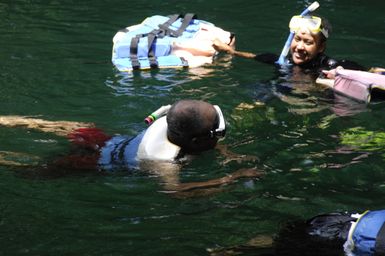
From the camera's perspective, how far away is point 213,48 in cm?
740

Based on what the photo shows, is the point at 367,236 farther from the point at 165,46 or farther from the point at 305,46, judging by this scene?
the point at 165,46

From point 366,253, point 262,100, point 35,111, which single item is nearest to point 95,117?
point 35,111

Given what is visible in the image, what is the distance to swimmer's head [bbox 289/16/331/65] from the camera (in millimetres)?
6582

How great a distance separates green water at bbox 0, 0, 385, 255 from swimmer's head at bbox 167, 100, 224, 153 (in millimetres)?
273

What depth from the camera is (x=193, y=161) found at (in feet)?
14.9

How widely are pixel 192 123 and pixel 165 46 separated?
332cm

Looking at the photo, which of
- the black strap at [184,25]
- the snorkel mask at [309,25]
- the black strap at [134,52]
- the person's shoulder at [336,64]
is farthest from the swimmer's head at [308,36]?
the black strap at [134,52]

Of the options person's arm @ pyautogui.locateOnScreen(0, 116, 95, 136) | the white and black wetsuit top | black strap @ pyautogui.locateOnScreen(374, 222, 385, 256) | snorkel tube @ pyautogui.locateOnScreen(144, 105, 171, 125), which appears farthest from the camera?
person's arm @ pyautogui.locateOnScreen(0, 116, 95, 136)

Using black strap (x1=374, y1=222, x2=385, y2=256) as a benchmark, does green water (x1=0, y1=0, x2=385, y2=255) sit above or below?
below

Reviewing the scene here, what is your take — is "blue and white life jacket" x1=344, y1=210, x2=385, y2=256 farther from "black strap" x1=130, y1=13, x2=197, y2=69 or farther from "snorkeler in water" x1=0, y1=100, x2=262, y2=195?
"black strap" x1=130, y1=13, x2=197, y2=69

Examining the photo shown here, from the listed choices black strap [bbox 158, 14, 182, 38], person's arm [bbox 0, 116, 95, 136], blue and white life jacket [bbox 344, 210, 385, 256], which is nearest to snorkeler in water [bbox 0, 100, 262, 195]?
person's arm [bbox 0, 116, 95, 136]

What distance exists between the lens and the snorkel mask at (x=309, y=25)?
6562 millimetres

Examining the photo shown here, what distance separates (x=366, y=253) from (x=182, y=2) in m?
8.14

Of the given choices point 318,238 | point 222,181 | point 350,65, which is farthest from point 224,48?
Result: point 318,238
